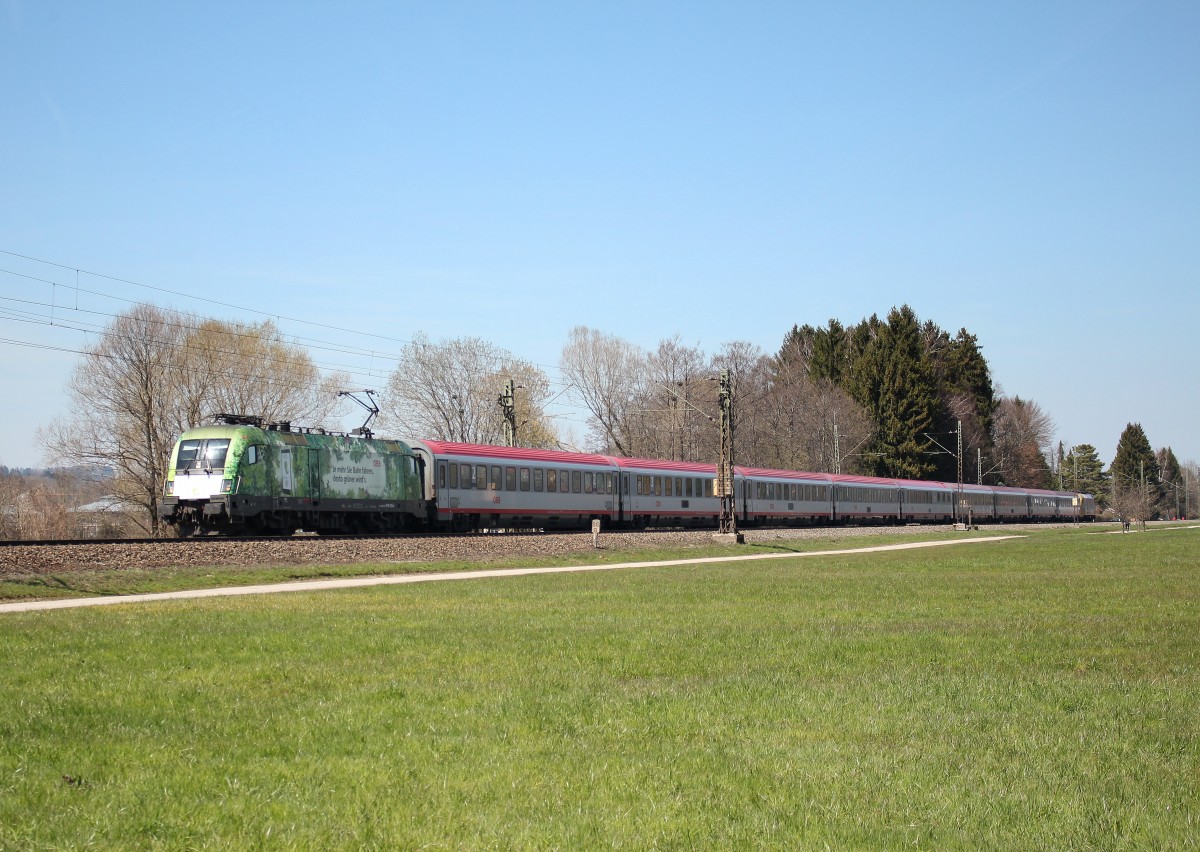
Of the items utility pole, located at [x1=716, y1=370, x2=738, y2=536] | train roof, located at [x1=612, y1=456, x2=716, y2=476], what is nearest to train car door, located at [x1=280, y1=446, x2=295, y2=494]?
utility pole, located at [x1=716, y1=370, x2=738, y2=536]

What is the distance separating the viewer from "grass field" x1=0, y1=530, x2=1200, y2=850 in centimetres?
575

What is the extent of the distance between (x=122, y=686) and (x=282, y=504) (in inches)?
1000

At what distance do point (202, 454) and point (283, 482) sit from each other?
252 centimetres

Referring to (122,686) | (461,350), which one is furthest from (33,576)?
(461,350)

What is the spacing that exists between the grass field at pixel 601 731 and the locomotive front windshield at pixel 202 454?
17.8 meters

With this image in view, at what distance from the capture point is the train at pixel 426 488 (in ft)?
108

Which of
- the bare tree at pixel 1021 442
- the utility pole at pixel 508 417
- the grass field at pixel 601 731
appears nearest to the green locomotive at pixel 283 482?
the utility pole at pixel 508 417

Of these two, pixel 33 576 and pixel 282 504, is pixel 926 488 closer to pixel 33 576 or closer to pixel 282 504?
pixel 282 504

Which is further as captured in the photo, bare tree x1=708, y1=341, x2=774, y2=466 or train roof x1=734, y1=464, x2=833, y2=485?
bare tree x1=708, y1=341, x2=774, y2=466

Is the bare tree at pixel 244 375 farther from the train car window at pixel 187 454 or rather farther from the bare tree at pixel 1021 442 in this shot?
the bare tree at pixel 1021 442

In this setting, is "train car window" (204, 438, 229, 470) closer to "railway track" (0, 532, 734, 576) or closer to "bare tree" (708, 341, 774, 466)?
"railway track" (0, 532, 734, 576)

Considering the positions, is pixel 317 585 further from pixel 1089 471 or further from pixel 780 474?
pixel 1089 471

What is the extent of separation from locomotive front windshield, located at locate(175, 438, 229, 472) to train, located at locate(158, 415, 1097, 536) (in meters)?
0.03

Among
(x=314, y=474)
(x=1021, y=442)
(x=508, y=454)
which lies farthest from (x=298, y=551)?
(x=1021, y=442)
